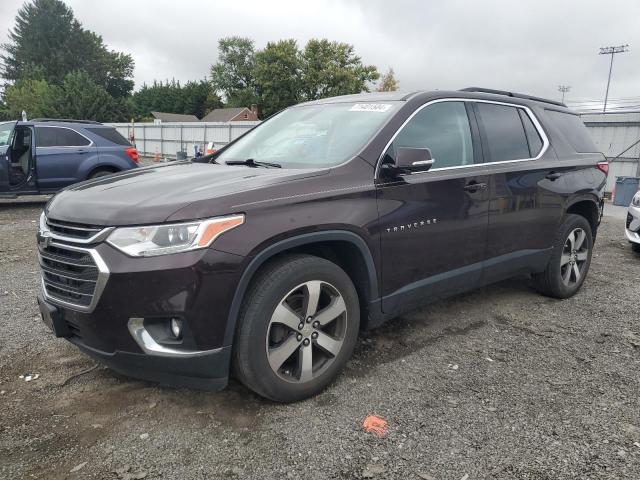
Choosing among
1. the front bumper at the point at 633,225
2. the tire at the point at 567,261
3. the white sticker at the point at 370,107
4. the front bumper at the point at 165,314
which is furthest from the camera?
the front bumper at the point at 633,225

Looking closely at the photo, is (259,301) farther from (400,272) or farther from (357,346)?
(357,346)

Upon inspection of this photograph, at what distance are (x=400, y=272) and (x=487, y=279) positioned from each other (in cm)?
106

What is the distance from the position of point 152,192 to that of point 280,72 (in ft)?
187

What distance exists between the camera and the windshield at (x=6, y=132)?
904 centimetres

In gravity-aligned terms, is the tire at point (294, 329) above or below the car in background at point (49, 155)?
below

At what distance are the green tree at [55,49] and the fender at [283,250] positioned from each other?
282 ft

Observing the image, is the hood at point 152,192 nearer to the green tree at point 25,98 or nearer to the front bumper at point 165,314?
the front bumper at point 165,314

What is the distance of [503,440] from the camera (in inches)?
96.3

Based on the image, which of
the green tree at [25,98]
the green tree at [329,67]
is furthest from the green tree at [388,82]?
the green tree at [25,98]

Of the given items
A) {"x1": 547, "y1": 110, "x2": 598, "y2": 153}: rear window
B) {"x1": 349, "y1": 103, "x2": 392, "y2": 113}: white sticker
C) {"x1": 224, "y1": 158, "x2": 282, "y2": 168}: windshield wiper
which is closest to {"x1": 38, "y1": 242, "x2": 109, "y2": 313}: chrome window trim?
{"x1": 224, "y1": 158, "x2": 282, "y2": 168}: windshield wiper

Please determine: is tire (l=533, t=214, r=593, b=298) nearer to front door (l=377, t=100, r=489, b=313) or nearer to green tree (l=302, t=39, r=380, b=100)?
front door (l=377, t=100, r=489, b=313)

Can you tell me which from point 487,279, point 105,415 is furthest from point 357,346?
point 105,415

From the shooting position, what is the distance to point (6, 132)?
9164 millimetres

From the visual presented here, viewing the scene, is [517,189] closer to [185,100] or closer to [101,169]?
[101,169]
